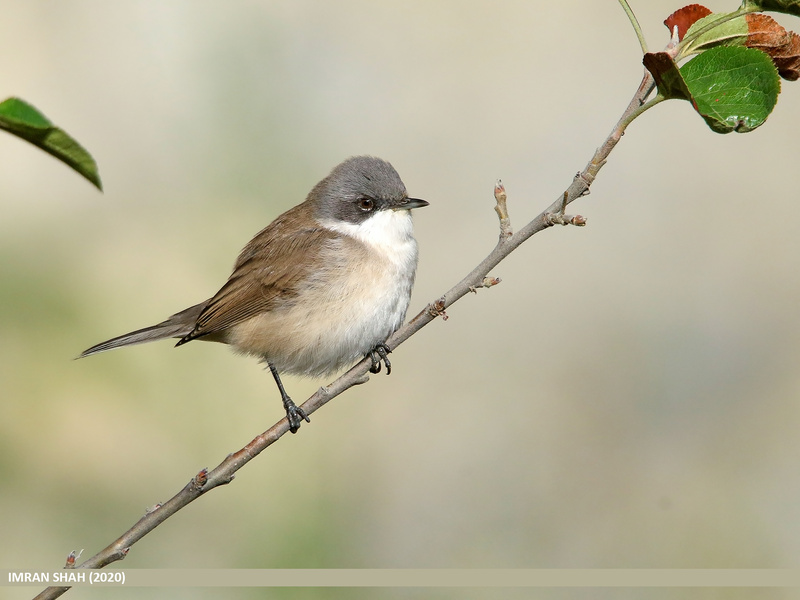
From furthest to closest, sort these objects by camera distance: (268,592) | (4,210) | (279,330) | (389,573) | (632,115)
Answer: (4,210) < (268,592) < (279,330) < (389,573) < (632,115)

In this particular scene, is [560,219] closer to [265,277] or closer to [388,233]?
[388,233]

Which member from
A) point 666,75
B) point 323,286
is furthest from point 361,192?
point 666,75

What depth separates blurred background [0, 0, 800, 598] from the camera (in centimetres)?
616

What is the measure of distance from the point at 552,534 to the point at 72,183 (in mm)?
5300

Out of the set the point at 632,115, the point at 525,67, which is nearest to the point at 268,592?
the point at 632,115

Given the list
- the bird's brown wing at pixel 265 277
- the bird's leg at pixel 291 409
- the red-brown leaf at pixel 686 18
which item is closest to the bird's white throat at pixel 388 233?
the bird's brown wing at pixel 265 277

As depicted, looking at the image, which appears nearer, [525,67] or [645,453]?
[645,453]

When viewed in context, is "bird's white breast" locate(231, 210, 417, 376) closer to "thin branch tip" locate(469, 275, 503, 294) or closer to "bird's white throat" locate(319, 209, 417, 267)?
"bird's white throat" locate(319, 209, 417, 267)

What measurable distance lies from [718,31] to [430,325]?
17.3 ft

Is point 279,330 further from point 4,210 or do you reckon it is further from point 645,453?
point 4,210

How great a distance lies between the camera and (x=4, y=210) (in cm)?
737

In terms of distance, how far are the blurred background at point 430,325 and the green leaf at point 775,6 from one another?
13.1 ft

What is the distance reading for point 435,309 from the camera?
2895 mm

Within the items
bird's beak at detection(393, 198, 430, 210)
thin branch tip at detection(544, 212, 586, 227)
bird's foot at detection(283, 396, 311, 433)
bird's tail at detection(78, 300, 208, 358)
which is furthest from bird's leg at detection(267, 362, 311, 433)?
thin branch tip at detection(544, 212, 586, 227)
